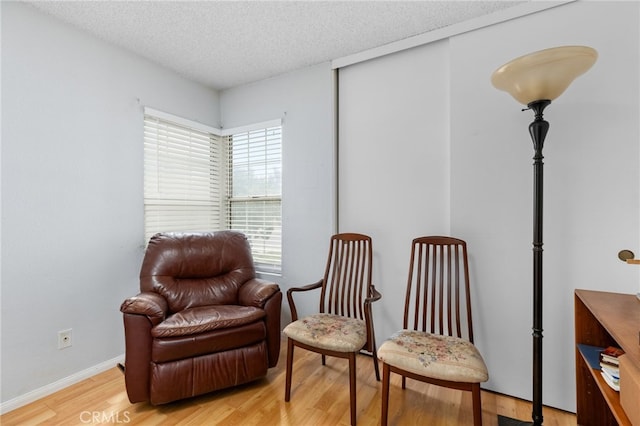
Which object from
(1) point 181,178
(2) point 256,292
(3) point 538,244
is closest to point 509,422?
(3) point 538,244

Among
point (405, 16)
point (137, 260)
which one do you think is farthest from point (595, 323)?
point (137, 260)

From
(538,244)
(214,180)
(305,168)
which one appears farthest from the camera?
(214,180)

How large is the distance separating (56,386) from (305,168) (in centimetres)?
234

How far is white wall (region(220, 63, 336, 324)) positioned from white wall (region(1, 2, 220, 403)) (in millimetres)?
1175

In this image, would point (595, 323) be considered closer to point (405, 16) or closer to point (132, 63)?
point (405, 16)

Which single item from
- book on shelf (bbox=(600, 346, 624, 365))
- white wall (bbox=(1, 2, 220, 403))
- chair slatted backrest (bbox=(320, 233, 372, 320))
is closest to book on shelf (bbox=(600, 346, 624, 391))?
book on shelf (bbox=(600, 346, 624, 365))

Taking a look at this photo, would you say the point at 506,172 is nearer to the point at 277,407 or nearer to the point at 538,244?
the point at 538,244

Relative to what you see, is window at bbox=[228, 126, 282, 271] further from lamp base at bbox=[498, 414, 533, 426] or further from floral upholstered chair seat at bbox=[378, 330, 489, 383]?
lamp base at bbox=[498, 414, 533, 426]

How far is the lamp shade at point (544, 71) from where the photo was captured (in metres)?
1.25

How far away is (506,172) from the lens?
6.25 feet

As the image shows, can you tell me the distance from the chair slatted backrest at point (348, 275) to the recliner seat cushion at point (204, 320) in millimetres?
566

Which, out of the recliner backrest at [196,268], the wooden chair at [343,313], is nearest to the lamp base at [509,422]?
the wooden chair at [343,313]

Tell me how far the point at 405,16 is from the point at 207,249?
7.33 feet

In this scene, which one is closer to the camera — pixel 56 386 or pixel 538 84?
pixel 538 84
